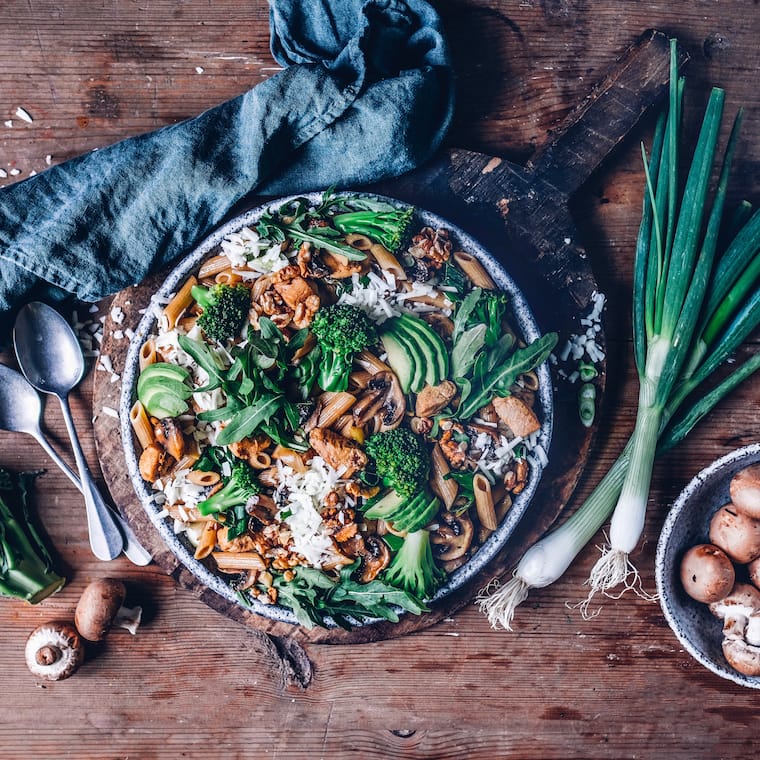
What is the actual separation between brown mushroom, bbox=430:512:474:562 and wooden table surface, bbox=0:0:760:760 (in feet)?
1.88

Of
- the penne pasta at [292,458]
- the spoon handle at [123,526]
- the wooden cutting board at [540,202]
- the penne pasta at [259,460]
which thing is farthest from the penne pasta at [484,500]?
the spoon handle at [123,526]

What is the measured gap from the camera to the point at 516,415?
2520 millimetres

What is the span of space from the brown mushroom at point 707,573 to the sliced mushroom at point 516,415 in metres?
1.03

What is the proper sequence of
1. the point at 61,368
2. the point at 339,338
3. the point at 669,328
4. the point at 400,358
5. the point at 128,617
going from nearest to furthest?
the point at 339,338 < the point at 400,358 < the point at 669,328 < the point at 61,368 < the point at 128,617

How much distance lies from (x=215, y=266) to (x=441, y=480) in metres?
1.24

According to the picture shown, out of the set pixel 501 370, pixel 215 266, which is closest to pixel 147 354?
pixel 215 266

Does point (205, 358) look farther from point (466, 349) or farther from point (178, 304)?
point (466, 349)

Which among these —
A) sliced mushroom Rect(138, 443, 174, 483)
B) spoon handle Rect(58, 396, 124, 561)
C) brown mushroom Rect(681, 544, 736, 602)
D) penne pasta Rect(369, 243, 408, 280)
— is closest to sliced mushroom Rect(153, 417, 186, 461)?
sliced mushroom Rect(138, 443, 174, 483)

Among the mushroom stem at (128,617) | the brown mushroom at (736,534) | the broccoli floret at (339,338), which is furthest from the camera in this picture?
the mushroom stem at (128,617)

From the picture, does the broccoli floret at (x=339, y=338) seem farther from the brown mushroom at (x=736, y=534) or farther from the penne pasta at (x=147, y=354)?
the brown mushroom at (x=736, y=534)

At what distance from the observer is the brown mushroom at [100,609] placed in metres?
2.89

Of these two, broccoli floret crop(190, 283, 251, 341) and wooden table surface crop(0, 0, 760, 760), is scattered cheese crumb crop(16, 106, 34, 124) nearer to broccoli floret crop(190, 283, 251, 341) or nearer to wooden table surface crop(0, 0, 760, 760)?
wooden table surface crop(0, 0, 760, 760)

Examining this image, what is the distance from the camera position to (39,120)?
2951 mm

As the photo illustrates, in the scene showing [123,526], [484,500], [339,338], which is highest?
[339,338]
